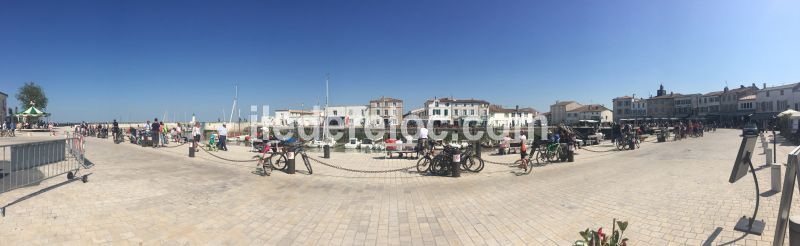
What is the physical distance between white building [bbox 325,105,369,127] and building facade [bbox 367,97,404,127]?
180 cm

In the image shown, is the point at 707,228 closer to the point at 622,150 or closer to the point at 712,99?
the point at 622,150

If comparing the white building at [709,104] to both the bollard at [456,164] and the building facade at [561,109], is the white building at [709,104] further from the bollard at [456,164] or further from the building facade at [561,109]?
the bollard at [456,164]

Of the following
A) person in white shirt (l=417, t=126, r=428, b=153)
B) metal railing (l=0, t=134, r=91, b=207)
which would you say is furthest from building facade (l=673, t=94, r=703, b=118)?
metal railing (l=0, t=134, r=91, b=207)

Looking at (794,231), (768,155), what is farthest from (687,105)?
(794,231)

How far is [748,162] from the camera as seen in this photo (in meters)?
4.98

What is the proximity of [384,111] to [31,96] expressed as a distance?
7042cm

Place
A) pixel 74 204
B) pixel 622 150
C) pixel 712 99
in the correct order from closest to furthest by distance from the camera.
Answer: pixel 74 204 < pixel 622 150 < pixel 712 99

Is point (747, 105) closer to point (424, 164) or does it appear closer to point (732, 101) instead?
point (732, 101)

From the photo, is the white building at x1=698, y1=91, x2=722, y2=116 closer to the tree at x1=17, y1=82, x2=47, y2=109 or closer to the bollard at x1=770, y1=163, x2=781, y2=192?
the bollard at x1=770, y1=163, x2=781, y2=192

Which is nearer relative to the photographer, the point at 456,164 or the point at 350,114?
the point at 456,164

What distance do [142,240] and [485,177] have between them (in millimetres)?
8376

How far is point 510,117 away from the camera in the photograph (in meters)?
79.3

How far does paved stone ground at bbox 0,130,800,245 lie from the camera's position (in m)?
4.80

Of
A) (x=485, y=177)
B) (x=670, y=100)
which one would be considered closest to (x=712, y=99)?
(x=670, y=100)
